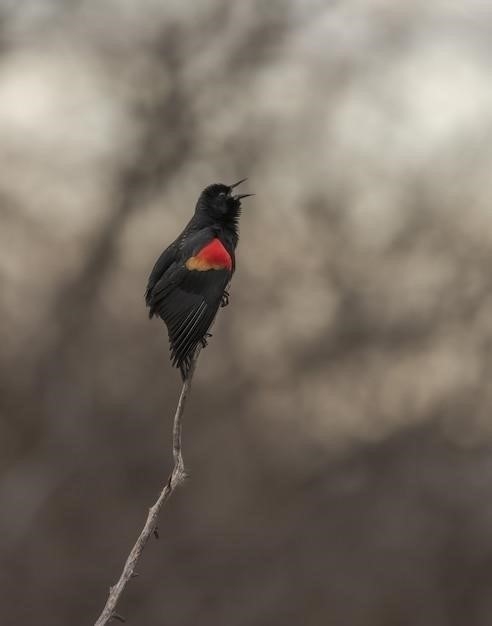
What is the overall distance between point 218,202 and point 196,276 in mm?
398

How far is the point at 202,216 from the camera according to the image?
2586 mm

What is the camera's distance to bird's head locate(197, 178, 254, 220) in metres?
2.60

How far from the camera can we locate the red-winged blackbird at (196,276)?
221 cm

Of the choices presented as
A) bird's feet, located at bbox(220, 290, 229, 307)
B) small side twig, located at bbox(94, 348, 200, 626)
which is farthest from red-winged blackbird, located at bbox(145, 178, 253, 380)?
small side twig, located at bbox(94, 348, 200, 626)

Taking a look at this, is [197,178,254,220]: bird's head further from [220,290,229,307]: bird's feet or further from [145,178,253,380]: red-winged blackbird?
[220,290,229,307]: bird's feet

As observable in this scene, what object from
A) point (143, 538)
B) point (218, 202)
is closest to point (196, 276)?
point (218, 202)

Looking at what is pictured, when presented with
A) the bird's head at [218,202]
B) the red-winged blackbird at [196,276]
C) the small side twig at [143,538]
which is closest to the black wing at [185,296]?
the red-winged blackbird at [196,276]

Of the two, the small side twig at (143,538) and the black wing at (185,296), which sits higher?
the black wing at (185,296)

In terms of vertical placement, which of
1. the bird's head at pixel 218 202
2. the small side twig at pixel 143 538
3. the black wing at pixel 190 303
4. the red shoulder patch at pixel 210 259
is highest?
the bird's head at pixel 218 202

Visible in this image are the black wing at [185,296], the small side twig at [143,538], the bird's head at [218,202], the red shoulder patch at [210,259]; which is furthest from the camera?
the bird's head at [218,202]

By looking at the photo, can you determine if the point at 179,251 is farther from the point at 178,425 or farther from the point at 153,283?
the point at 178,425

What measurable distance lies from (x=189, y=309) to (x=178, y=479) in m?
0.78

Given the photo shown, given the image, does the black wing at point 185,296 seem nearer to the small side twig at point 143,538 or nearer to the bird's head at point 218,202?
the bird's head at point 218,202

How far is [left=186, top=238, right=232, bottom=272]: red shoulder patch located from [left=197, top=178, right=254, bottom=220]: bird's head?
213mm
